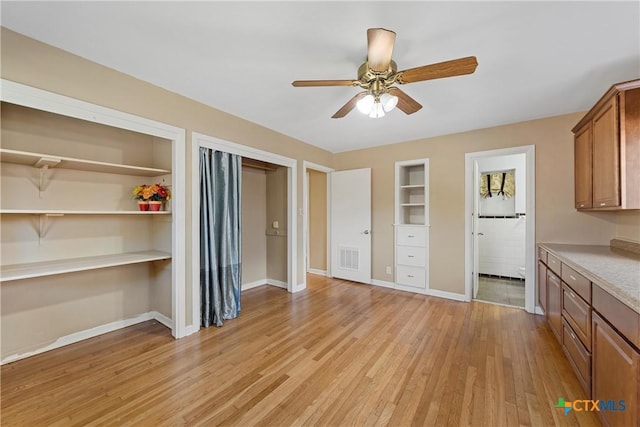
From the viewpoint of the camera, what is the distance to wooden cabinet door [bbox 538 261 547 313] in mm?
2811

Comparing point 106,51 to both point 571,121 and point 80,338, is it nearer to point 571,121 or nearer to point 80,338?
point 80,338

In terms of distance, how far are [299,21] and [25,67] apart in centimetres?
195

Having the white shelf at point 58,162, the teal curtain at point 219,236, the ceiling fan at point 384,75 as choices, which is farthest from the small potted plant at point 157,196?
the ceiling fan at point 384,75

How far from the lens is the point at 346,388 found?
6.10 feet

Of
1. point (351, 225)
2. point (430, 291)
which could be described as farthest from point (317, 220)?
point (430, 291)

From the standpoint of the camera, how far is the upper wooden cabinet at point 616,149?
1.99 m

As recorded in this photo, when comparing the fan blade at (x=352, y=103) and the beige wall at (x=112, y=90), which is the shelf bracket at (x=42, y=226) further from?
the fan blade at (x=352, y=103)

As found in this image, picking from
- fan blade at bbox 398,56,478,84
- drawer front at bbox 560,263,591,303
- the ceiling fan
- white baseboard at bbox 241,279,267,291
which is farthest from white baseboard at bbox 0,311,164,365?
drawer front at bbox 560,263,591,303

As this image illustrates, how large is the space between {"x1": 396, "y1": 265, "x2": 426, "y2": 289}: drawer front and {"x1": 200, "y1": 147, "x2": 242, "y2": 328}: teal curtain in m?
2.58

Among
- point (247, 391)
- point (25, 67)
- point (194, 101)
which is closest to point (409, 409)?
point (247, 391)

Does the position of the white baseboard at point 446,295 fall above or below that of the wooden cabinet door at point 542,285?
below

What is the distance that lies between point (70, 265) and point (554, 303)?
445 centimetres

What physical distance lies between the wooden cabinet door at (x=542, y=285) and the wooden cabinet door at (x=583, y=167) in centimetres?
77

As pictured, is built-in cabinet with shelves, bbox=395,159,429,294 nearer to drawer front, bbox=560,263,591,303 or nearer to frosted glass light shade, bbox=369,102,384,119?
drawer front, bbox=560,263,591,303
